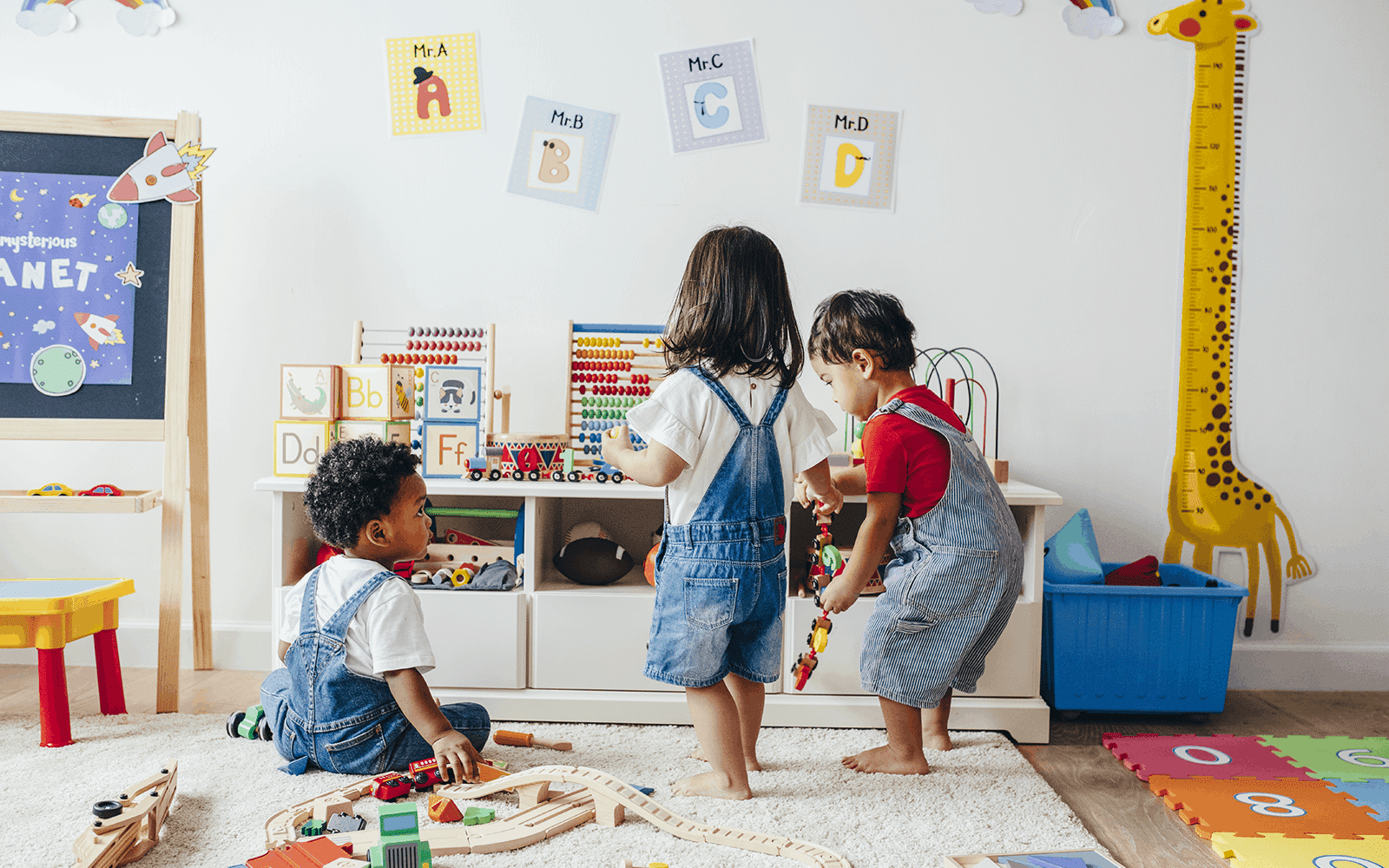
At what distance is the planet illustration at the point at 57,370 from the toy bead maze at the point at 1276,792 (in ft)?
8.00

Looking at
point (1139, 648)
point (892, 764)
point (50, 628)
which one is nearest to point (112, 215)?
point (50, 628)

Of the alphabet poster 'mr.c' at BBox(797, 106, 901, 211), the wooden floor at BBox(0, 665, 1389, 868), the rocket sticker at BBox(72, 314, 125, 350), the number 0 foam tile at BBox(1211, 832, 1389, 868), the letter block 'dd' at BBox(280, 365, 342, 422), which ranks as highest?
the alphabet poster 'mr.c' at BBox(797, 106, 901, 211)

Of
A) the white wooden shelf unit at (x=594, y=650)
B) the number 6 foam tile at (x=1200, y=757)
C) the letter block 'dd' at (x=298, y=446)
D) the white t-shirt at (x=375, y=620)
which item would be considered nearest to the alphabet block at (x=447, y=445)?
the white wooden shelf unit at (x=594, y=650)

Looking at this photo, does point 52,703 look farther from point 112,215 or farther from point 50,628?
point 112,215

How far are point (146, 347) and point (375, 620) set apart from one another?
3.40ft

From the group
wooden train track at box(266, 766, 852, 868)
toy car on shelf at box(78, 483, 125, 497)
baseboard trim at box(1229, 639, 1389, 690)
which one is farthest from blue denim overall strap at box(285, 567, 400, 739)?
baseboard trim at box(1229, 639, 1389, 690)

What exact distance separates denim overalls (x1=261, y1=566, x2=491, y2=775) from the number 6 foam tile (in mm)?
1388

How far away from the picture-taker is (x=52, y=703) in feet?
5.77

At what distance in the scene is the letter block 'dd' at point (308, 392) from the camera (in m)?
2.05

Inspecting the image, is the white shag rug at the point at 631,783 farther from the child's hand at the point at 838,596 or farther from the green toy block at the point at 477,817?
the child's hand at the point at 838,596

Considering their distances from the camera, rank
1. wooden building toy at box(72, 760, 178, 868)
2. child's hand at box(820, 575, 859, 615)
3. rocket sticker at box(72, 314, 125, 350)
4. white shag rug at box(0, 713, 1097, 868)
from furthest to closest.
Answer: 1. rocket sticker at box(72, 314, 125, 350)
2. child's hand at box(820, 575, 859, 615)
3. white shag rug at box(0, 713, 1097, 868)
4. wooden building toy at box(72, 760, 178, 868)

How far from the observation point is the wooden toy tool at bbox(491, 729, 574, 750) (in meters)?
1.79

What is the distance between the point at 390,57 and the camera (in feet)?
7.80

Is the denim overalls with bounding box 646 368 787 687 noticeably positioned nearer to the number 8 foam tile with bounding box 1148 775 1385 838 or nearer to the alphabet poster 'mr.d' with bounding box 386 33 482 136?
the number 8 foam tile with bounding box 1148 775 1385 838
